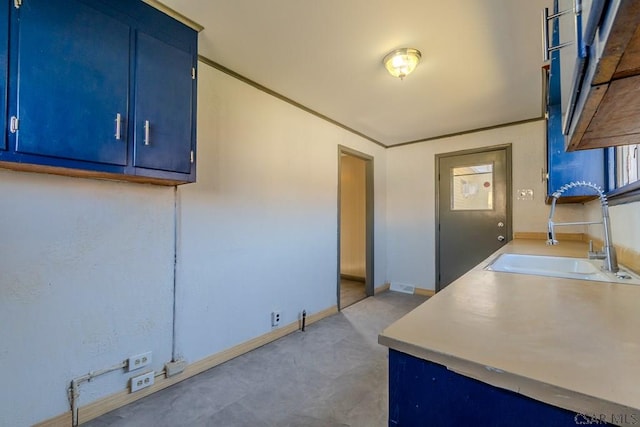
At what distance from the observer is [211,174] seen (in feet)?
7.29

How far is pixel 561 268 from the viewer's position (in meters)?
1.91

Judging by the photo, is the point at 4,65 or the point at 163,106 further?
the point at 163,106

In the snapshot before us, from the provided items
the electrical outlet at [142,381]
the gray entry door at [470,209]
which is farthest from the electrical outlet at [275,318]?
the gray entry door at [470,209]

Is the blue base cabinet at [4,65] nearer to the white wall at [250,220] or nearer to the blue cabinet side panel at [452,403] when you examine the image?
the white wall at [250,220]

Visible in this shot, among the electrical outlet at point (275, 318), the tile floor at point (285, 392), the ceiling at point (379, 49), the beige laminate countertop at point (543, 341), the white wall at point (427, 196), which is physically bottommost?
the tile floor at point (285, 392)

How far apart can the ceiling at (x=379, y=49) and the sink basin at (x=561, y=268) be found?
1454mm

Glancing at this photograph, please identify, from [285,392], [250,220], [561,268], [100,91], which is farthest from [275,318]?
[561,268]

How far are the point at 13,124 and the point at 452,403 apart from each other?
6.01 feet

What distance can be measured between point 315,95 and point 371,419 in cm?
262

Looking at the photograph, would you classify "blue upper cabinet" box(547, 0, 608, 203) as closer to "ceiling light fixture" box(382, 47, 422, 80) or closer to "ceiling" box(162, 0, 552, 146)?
"ceiling" box(162, 0, 552, 146)

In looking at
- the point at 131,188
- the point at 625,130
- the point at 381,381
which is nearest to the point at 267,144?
→ the point at 131,188

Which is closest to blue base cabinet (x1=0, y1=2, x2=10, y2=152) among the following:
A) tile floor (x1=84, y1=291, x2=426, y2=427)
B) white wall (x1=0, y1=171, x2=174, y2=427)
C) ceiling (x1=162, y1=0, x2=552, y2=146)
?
white wall (x1=0, y1=171, x2=174, y2=427)

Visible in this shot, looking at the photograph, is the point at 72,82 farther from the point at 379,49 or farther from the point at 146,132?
the point at 379,49

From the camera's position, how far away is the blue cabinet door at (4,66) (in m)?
1.17
